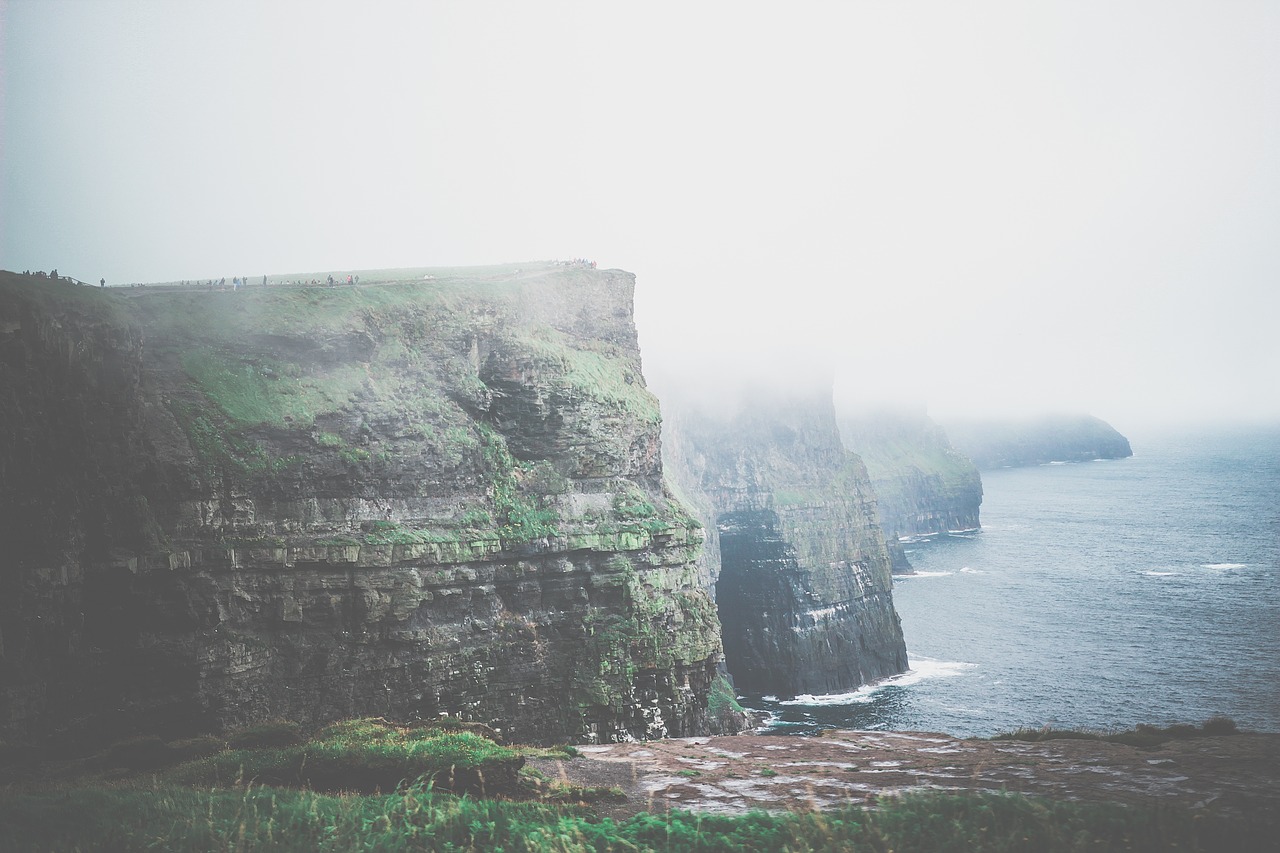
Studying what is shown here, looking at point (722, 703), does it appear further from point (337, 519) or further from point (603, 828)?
point (603, 828)

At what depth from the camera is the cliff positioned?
17762 centimetres

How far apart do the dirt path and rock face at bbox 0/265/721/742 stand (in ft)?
54.6

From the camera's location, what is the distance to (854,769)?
2089 cm

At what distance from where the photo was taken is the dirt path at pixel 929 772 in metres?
15.4

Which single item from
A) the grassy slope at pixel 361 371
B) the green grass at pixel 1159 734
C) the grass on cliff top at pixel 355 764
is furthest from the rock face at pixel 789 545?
the grass on cliff top at pixel 355 764

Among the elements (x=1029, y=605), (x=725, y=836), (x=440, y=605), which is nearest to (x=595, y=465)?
(x=440, y=605)

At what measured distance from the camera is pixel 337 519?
38.8 metres

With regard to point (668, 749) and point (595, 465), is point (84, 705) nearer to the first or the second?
point (668, 749)

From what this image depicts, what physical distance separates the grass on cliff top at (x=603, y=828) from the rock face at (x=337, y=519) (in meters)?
23.1

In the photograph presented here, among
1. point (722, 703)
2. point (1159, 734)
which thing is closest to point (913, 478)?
point (722, 703)

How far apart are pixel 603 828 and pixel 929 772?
38.3 feet

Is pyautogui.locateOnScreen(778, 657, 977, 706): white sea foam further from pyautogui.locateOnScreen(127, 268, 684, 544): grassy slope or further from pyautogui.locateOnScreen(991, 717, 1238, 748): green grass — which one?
pyautogui.locateOnScreen(991, 717, 1238, 748): green grass

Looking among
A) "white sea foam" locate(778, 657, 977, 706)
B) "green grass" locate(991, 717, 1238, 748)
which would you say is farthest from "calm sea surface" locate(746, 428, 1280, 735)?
"green grass" locate(991, 717, 1238, 748)

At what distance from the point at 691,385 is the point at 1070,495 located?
150043 millimetres
